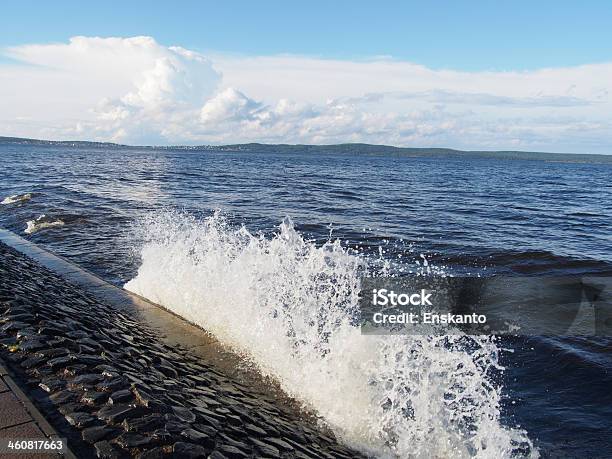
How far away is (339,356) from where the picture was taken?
22.9 ft

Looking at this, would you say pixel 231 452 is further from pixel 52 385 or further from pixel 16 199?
pixel 16 199

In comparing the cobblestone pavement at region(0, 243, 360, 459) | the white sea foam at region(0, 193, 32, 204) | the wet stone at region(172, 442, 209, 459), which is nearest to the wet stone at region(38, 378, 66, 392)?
the cobblestone pavement at region(0, 243, 360, 459)

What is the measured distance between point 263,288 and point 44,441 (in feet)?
19.7

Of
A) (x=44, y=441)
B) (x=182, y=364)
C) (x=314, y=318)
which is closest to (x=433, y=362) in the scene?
(x=314, y=318)

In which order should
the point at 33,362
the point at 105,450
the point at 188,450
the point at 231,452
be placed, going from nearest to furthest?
the point at 105,450 < the point at 188,450 < the point at 231,452 < the point at 33,362

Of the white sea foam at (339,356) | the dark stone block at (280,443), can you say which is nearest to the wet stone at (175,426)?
the dark stone block at (280,443)

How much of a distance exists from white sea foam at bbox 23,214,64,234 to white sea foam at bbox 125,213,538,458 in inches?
391

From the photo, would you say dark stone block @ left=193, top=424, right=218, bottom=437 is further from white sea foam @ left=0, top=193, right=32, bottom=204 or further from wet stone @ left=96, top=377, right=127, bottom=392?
white sea foam @ left=0, top=193, right=32, bottom=204

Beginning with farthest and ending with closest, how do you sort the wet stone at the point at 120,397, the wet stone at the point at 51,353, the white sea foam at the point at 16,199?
the white sea foam at the point at 16,199 → the wet stone at the point at 51,353 → the wet stone at the point at 120,397

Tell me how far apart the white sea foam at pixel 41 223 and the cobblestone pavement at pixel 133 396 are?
12.4 m

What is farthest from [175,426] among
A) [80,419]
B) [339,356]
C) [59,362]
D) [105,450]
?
[339,356]

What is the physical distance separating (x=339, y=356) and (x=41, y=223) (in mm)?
17704

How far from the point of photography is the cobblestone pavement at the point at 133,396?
170 inches

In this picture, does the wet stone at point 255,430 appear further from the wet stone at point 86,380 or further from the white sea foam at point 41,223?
the white sea foam at point 41,223
